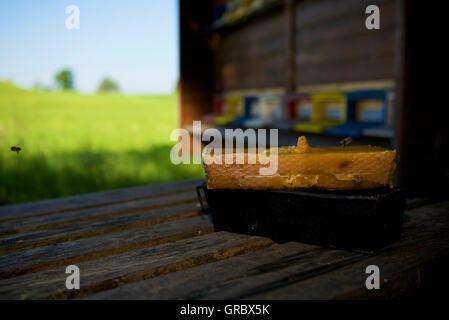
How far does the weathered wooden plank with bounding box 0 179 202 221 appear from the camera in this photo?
8.76 ft

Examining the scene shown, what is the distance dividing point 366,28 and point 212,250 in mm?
3187

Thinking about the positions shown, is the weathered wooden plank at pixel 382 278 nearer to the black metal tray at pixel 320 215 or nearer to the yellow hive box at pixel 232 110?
the black metal tray at pixel 320 215

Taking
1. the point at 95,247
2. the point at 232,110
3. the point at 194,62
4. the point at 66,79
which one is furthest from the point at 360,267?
the point at 66,79

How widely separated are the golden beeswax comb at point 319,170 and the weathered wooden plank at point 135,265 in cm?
29

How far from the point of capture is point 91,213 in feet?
8.41

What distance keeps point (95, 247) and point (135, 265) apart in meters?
0.35

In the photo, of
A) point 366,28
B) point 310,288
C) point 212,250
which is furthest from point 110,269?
point 366,28

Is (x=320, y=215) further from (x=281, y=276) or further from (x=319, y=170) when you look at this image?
(x=281, y=276)

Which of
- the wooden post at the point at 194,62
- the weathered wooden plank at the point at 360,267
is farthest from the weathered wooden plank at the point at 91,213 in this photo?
the wooden post at the point at 194,62

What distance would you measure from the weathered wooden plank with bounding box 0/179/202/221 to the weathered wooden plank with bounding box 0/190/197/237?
0.11 meters

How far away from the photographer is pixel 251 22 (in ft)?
20.7

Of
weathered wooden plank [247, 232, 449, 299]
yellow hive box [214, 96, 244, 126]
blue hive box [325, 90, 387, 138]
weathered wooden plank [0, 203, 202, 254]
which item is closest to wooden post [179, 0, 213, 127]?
yellow hive box [214, 96, 244, 126]

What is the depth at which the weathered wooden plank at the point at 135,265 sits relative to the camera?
1.43 meters

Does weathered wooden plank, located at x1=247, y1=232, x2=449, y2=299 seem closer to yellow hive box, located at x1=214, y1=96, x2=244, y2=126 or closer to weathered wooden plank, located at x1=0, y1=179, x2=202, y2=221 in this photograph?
weathered wooden plank, located at x1=0, y1=179, x2=202, y2=221
